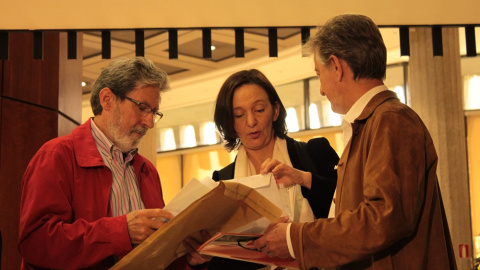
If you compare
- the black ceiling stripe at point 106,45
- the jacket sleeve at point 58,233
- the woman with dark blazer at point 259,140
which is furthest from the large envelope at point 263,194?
the black ceiling stripe at point 106,45

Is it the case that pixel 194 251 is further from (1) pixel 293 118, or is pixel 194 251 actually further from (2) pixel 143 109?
(1) pixel 293 118

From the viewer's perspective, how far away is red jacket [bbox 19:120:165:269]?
238 cm

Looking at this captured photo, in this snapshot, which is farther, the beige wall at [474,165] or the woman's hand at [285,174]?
the beige wall at [474,165]

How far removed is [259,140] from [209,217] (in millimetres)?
1065

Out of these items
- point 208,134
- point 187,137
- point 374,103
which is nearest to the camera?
point 374,103

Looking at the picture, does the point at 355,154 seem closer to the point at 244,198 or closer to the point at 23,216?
the point at 244,198

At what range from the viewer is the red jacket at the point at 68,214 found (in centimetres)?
238

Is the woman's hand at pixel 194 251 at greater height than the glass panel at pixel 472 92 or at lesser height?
lesser

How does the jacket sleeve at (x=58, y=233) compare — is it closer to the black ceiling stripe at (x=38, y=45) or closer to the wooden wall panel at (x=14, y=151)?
the black ceiling stripe at (x=38, y=45)

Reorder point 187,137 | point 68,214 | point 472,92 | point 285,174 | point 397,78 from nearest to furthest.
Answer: point 68,214
point 285,174
point 472,92
point 397,78
point 187,137

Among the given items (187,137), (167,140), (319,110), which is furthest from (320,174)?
(167,140)

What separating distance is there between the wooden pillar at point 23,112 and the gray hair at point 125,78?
155 centimetres

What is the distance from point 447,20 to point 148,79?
1.98 meters

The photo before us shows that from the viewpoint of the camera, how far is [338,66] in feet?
7.13
